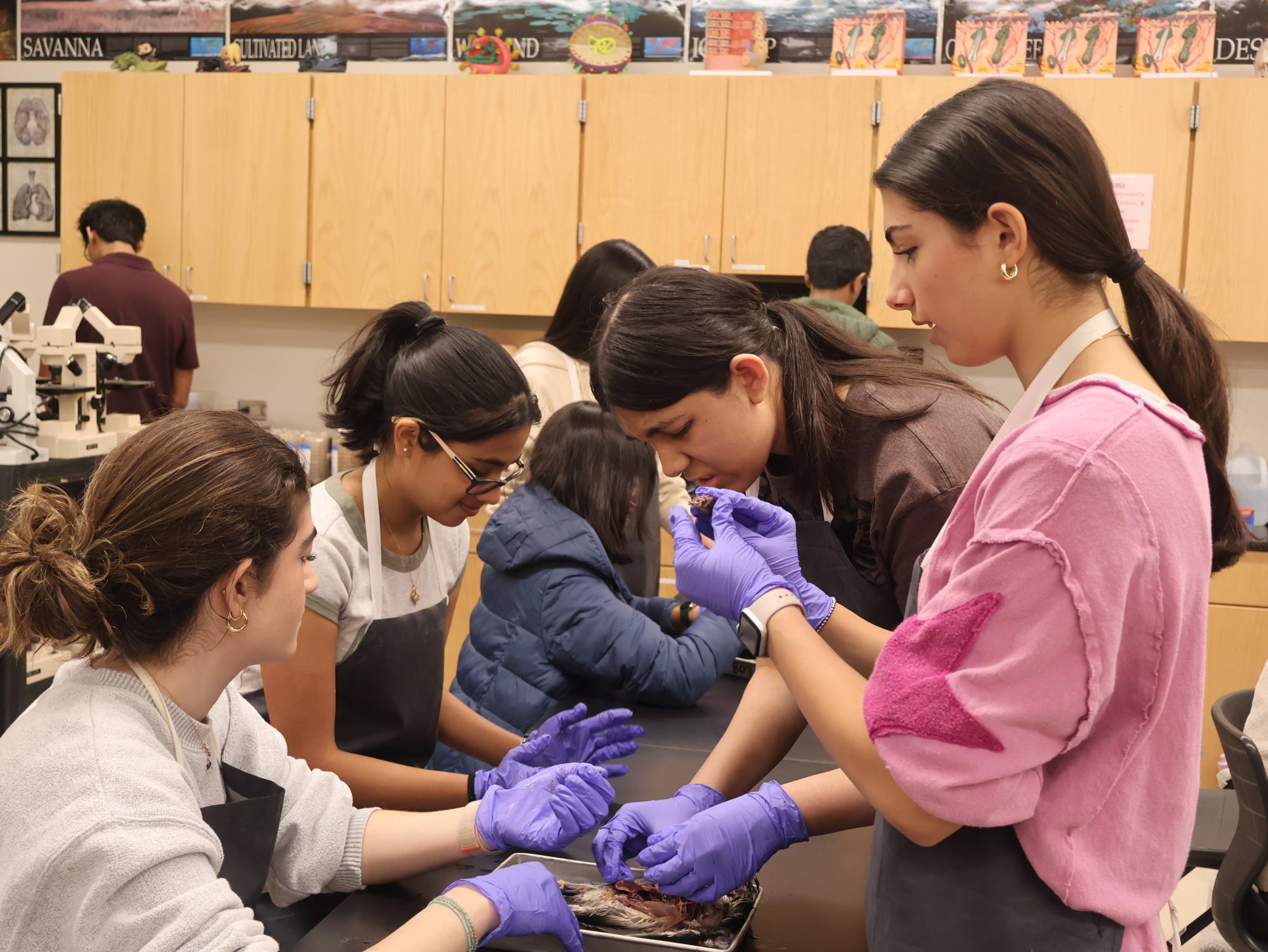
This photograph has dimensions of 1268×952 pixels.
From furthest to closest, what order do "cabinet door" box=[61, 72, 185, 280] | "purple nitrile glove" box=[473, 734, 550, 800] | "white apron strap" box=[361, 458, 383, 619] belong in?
1. "cabinet door" box=[61, 72, 185, 280]
2. "white apron strap" box=[361, 458, 383, 619]
3. "purple nitrile glove" box=[473, 734, 550, 800]

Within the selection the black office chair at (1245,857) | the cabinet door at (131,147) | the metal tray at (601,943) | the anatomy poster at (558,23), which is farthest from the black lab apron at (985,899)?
the cabinet door at (131,147)

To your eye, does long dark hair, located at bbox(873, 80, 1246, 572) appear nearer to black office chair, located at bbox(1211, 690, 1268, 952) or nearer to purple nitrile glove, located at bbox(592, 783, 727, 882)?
purple nitrile glove, located at bbox(592, 783, 727, 882)

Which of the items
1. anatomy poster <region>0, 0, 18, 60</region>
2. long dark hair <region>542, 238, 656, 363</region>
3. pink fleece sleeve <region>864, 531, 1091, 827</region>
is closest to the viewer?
pink fleece sleeve <region>864, 531, 1091, 827</region>

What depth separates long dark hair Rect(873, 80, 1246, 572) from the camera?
100 cm

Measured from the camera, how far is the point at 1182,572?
2.87 ft

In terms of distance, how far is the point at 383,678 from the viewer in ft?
5.89

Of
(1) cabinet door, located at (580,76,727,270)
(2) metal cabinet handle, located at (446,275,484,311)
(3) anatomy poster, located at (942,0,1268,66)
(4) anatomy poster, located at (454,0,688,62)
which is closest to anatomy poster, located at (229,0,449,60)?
(4) anatomy poster, located at (454,0,688,62)

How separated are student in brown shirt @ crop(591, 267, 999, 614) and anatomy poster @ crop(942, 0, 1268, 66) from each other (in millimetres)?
3114

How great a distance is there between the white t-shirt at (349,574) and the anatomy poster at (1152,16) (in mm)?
3305

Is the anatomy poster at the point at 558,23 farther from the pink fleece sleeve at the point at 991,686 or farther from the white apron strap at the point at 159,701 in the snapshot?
the pink fleece sleeve at the point at 991,686

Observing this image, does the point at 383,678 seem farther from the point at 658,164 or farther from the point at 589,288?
the point at 658,164

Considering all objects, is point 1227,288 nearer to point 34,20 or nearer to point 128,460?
point 128,460

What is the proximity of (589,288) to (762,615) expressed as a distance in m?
1.96

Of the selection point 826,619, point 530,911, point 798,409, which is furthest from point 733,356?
point 530,911
